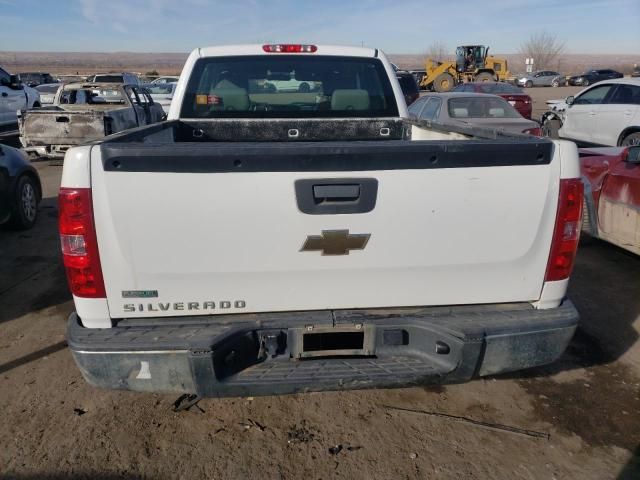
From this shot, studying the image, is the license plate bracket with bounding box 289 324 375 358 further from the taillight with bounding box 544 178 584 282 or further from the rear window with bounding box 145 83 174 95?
the rear window with bounding box 145 83 174 95

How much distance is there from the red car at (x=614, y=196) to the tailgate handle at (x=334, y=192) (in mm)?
3800

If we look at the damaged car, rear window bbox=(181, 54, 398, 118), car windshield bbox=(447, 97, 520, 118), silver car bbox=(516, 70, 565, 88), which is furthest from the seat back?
silver car bbox=(516, 70, 565, 88)

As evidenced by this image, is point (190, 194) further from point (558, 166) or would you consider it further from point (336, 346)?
point (558, 166)

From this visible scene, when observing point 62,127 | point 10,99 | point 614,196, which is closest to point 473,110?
point 614,196

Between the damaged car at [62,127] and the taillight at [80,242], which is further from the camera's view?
the damaged car at [62,127]

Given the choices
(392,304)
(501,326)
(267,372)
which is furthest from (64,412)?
(501,326)

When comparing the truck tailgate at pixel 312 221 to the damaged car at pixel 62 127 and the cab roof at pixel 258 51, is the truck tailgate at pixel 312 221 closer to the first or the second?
the cab roof at pixel 258 51

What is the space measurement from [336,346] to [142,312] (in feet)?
3.11

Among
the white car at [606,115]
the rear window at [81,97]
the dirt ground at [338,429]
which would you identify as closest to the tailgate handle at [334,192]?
the dirt ground at [338,429]

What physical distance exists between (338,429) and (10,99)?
53.1 ft

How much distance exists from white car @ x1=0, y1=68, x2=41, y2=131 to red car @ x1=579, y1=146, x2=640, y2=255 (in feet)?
46.7

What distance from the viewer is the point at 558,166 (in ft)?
8.29

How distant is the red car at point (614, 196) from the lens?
5070 millimetres

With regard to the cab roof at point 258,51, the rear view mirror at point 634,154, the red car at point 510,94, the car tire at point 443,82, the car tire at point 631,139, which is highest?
the cab roof at point 258,51
